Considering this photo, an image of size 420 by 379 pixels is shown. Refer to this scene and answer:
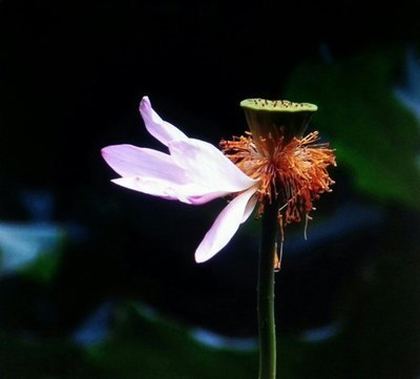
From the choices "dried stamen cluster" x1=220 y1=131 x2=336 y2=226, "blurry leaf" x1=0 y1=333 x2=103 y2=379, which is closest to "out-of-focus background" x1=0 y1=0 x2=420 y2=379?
"blurry leaf" x1=0 y1=333 x2=103 y2=379

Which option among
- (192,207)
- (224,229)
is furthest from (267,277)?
(192,207)

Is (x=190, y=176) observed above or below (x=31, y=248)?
below

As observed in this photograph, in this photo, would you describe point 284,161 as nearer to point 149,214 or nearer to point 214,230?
point 214,230

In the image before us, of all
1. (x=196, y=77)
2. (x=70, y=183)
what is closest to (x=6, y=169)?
(x=70, y=183)

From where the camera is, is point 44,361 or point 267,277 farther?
point 44,361

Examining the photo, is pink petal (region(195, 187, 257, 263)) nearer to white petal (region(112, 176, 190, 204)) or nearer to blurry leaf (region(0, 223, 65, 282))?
white petal (region(112, 176, 190, 204))

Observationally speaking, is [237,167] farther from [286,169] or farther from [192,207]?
[192,207]

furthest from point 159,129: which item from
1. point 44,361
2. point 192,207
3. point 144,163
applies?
point 44,361

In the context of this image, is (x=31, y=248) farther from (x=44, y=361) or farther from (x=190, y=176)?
(x=190, y=176)
